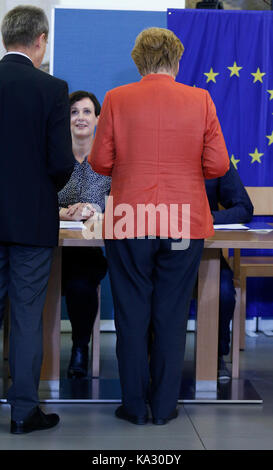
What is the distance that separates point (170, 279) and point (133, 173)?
1.49 ft

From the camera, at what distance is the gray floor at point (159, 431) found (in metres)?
2.56

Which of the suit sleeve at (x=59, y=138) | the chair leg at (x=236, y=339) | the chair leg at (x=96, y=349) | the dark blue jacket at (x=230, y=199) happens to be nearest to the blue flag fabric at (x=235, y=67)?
the dark blue jacket at (x=230, y=199)

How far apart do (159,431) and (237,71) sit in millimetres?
2786

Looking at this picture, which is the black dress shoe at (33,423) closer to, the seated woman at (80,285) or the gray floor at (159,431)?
the gray floor at (159,431)

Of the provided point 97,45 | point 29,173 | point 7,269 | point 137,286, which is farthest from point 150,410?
point 97,45

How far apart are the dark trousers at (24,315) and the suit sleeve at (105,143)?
399 millimetres

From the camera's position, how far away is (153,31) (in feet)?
8.61

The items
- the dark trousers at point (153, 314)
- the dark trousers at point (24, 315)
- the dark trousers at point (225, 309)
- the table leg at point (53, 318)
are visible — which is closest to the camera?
the dark trousers at point (24, 315)

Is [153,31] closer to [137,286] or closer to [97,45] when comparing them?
[137,286]

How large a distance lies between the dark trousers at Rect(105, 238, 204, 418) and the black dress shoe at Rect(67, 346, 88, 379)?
2.19 feet

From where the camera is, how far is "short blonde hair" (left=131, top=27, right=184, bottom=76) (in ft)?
8.54

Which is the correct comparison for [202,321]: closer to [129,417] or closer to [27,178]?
[129,417]

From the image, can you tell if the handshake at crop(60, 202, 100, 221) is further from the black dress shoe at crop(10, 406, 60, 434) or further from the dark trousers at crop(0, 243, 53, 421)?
the black dress shoe at crop(10, 406, 60, 434)

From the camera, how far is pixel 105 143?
2645 mm
